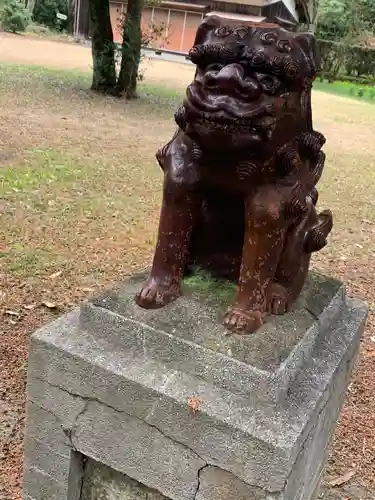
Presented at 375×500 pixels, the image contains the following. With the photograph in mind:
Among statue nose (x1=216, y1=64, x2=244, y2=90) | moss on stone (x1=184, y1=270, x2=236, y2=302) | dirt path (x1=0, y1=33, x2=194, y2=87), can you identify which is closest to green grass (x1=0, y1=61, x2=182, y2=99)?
dirt path (x1=0, y1=33, x2=194, y2=87)

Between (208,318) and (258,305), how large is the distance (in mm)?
157

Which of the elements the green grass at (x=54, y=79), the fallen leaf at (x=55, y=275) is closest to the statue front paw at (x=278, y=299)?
the fallen leaf at (x=55, y=275)

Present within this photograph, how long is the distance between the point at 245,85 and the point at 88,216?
11.6 ft

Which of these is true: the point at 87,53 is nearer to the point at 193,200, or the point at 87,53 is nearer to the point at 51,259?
the point at 51,259

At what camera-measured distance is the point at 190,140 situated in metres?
1.84

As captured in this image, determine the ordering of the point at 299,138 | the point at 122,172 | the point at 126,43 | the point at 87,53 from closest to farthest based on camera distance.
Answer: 1. the point at 299,138
2. the point at 122,172
3. the point at 126,43
4. the point at 87,53

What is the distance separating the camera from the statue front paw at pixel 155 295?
1.90 m

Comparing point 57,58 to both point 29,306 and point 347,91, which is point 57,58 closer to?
point 347,91

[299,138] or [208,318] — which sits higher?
[299,138]

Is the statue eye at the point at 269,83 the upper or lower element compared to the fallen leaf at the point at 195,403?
upper

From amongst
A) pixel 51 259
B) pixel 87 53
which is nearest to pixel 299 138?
pixel 51 259

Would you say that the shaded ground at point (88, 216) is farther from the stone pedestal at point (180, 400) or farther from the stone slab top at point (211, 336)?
the stone slab top at point (211, 336)

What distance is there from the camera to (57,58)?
1683 cm

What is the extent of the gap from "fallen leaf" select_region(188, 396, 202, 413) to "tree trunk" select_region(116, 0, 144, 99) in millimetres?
9910
